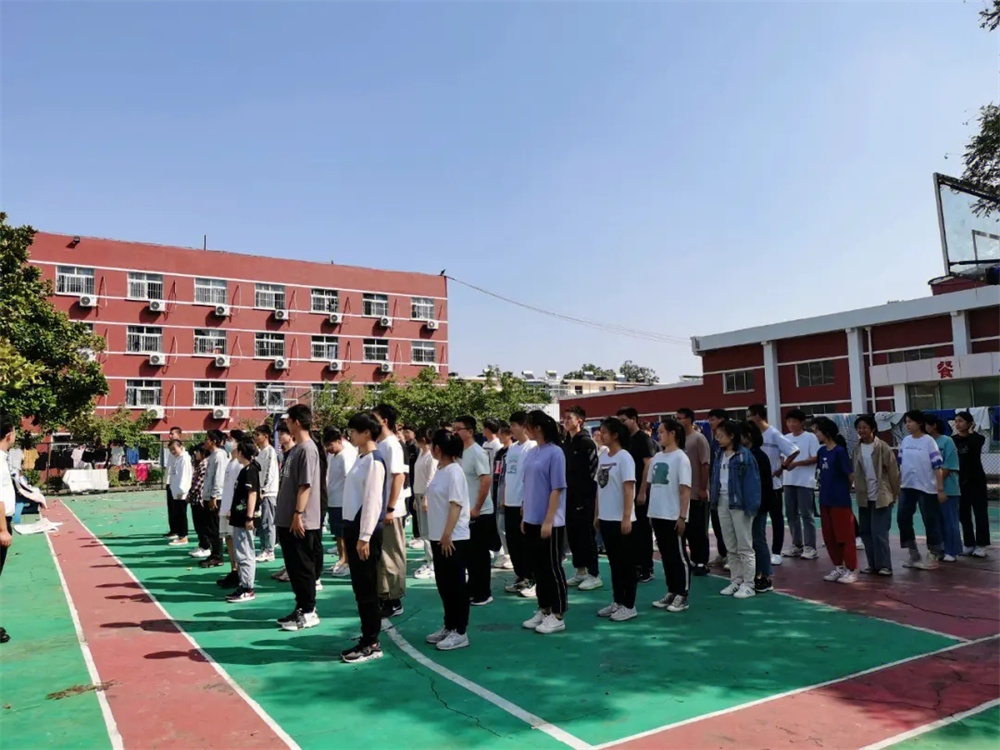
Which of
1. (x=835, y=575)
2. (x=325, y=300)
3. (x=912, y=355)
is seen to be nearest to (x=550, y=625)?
(x=835, y=575)

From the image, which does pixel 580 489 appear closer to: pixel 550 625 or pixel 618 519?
pixel 618 519

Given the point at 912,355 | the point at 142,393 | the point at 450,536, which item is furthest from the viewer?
the point at 142,393

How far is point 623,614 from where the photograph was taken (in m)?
6.03

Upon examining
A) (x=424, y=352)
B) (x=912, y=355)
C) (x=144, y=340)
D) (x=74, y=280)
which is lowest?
(x=912, y=355)

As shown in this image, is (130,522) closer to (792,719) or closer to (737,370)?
(792,719)

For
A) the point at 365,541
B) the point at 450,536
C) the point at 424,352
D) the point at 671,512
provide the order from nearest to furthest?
the point at 365,541 < the point at 450,536 < the point at 671,512 < the point at 424,352

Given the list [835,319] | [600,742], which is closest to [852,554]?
[600,742]

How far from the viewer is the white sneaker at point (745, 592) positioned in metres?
6.75

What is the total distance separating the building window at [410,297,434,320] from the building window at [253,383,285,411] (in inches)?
385

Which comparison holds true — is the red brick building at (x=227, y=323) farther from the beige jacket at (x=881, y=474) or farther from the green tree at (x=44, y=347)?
the beige jacket at (x=881, y=474)

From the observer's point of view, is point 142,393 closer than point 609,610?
No

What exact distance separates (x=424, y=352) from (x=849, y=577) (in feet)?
125

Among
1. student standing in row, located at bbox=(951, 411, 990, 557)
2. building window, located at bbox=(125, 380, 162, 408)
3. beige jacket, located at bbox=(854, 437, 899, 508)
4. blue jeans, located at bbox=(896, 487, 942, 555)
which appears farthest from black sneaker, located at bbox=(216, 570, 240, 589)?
building window, located at bbox=(125, 380, 162, 408)

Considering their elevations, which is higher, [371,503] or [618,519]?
[371,503]
